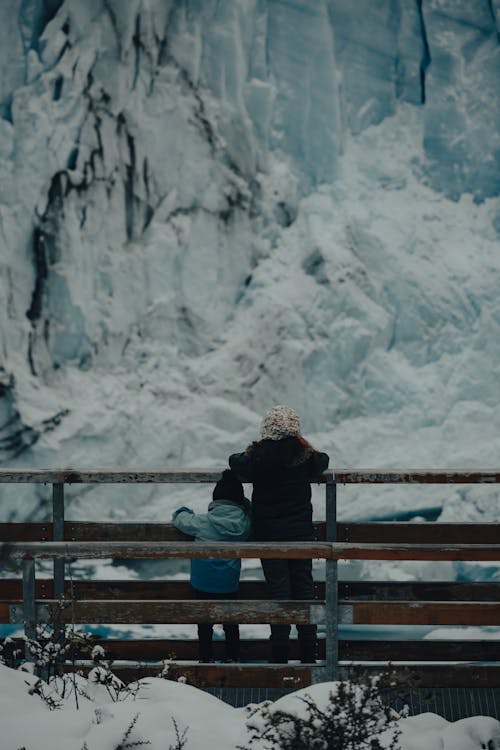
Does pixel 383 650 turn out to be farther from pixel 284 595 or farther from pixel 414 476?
pixel 414 476

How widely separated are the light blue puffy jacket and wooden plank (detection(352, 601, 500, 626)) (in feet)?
1.90

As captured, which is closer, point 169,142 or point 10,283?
point 10,283

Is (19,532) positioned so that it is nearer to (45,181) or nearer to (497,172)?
(45,181)

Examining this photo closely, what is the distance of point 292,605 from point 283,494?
44 cm

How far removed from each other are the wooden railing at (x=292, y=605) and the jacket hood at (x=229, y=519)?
198mm

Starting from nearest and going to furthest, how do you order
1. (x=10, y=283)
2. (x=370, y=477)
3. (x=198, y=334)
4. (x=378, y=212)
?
1. (x=370, y=477)
2. (x=10, y=283)
3. (x=198, y=334)
4. (x=378, y=212)

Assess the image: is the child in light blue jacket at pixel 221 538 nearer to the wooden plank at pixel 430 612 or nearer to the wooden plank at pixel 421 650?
the wooden plank at pixel 421 650

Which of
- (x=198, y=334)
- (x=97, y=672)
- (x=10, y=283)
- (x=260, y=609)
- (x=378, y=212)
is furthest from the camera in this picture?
(x=378, y=212)

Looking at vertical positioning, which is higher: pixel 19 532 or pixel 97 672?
pixel 19 532

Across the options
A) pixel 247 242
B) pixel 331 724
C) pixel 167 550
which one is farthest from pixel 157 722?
pixel 247 242

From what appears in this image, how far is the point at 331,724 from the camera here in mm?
Result: 2312

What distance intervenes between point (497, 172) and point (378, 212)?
56.9 inches

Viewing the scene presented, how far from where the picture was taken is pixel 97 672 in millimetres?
2838

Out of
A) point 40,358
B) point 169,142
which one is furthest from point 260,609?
point 169,142
